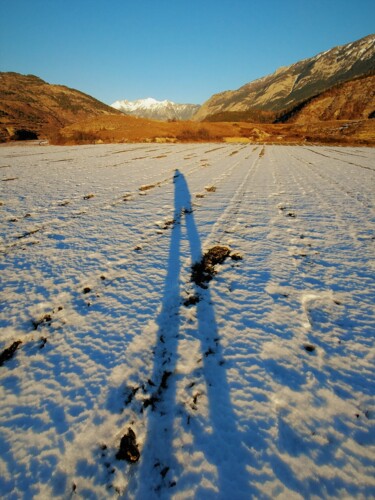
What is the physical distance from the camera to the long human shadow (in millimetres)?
1292

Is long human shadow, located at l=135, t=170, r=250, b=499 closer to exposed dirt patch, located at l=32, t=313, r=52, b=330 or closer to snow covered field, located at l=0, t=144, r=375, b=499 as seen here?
snow covered field, located at l=0, t=144, r=375, b=499

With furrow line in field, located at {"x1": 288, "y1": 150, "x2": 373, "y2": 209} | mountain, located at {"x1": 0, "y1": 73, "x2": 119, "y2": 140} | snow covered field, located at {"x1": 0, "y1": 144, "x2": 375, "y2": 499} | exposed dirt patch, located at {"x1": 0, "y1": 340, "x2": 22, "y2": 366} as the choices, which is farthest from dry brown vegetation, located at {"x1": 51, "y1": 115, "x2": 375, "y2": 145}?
mountain, located at {"x1": 0, "y1": 73, "x2": 119, "y2": 140}

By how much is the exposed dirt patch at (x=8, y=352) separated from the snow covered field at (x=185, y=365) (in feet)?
0.04

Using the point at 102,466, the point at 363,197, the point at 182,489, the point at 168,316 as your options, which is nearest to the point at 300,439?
the point at 182,489

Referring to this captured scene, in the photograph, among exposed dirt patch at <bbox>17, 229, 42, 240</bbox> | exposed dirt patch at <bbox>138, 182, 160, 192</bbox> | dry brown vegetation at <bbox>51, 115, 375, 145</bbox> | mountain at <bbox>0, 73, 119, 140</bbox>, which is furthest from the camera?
mountain at <bbox>0, 73, 119, 140</bbox>

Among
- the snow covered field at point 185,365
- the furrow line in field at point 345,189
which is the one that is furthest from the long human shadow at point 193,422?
the furrow line in field at point 345,189

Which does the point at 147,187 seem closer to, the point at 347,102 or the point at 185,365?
A: the point at 185,365

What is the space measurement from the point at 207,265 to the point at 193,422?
1887 mm

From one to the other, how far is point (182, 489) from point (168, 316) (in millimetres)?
1237

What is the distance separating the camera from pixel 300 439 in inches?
56.9

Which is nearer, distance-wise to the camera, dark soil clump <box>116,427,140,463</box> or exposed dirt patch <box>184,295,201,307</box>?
dark soil clump <box>116,427,140,463</box>

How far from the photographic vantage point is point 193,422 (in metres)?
1.53

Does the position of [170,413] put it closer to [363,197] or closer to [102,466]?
[102,466]

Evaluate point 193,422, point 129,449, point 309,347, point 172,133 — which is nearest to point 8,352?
point 129,449
